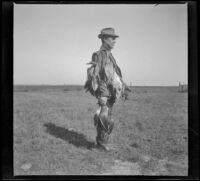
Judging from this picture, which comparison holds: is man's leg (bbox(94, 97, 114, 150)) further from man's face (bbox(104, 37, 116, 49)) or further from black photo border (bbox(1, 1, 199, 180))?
man's face (bbox(104, 37, 116, 49))

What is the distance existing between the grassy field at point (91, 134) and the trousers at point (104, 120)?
0.31ft

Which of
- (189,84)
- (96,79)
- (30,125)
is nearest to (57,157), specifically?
(30,125)

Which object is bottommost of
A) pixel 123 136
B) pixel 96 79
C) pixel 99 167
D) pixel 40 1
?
pixel 99 167

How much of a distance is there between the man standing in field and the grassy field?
0.38 ft

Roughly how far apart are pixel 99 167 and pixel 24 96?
185 cm

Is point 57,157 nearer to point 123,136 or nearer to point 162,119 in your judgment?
point 123,136

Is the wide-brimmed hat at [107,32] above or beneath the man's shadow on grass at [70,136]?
above

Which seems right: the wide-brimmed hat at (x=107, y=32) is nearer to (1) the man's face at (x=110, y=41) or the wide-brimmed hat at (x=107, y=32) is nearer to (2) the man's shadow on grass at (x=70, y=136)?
(1) the man's face at (x=110, y=41)

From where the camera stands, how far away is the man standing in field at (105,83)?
4.51 meters

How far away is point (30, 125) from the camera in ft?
15.1

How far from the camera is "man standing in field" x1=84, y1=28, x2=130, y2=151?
4.51 meters

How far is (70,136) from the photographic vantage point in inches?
182
